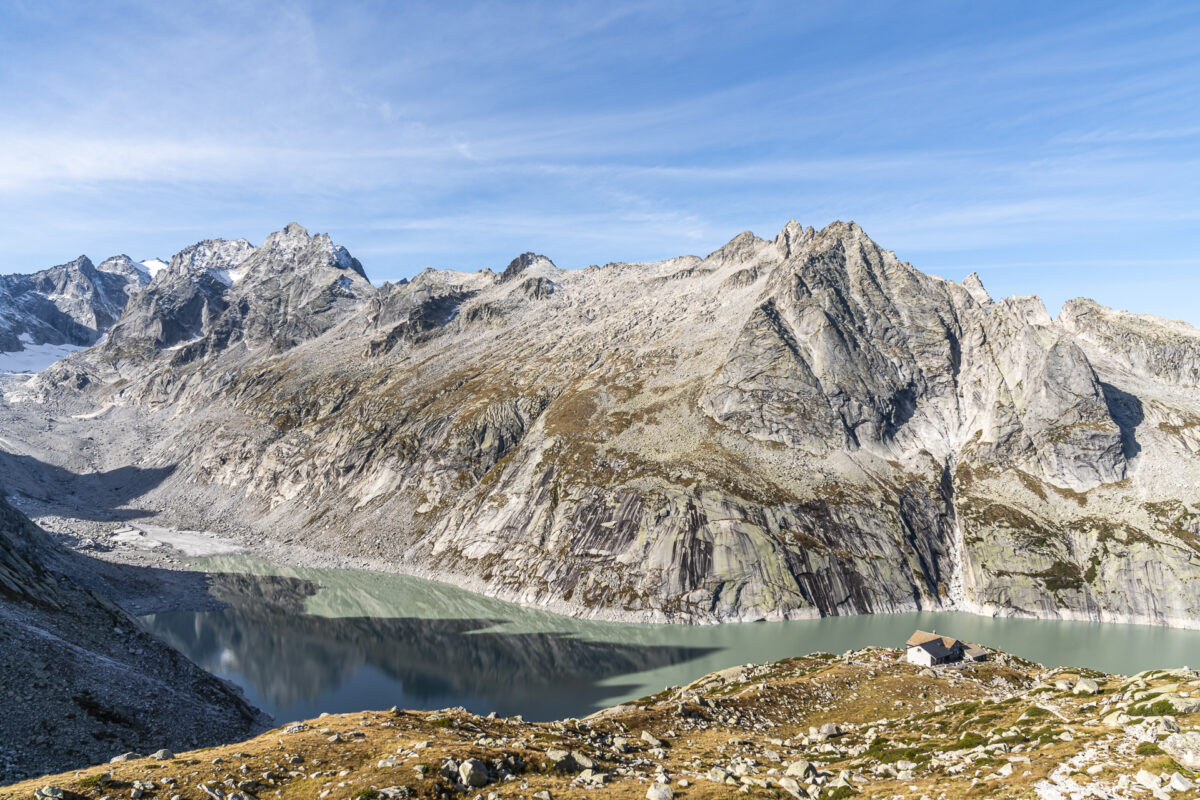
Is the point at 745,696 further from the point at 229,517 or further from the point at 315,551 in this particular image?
the point at 229,517

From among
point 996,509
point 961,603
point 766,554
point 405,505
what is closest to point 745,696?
point 766,554

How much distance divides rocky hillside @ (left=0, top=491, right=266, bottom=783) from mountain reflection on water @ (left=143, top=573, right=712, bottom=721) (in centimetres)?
1374

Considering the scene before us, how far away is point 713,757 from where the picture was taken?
3891 centimetres

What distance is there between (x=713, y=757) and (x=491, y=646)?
6496 cm

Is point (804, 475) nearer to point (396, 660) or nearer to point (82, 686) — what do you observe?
point (396, 660)

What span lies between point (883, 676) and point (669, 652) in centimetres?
3701

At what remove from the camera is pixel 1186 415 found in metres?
144

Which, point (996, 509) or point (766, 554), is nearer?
point (766, 554)

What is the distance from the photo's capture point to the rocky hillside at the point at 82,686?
41938mm

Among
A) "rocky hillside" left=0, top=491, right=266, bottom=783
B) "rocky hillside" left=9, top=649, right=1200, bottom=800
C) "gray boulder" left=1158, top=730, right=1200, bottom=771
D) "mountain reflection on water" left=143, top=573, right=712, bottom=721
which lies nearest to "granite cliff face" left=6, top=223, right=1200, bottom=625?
"mountain reflection on water" left=143, top=573, right=712, bottom=721

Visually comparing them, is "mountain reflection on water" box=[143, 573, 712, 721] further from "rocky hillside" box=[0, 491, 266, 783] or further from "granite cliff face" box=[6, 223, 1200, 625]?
"granite cliff face" box=[6, 223, 1200, 625]

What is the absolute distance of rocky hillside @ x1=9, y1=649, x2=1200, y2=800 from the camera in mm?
25906

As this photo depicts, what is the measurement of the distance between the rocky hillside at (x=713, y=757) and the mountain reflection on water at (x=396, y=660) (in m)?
33.4

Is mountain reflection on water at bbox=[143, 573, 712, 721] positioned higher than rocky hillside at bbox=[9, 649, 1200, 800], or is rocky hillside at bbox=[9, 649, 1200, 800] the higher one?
rocky hillside at bbox=[9, 649, 1200, 800]
